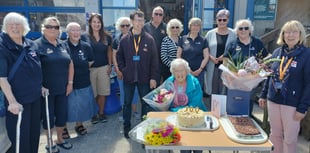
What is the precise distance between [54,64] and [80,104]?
851 millimetres

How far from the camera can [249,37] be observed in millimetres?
3537

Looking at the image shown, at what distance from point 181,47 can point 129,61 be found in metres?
0.82

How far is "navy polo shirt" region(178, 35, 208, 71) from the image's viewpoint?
13.0 ft

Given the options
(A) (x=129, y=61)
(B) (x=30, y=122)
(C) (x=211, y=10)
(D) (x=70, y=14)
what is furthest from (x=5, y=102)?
(C) (x=211, y=10)

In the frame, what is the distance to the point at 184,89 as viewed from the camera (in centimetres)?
305

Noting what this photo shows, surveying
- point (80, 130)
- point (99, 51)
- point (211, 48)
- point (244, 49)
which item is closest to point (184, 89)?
point (244, 49)

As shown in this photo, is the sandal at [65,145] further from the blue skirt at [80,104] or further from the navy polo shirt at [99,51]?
the navy polo shirt at [99,51]

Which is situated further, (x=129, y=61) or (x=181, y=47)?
(x=181, y=47)

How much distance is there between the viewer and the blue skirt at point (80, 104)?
12.8ft

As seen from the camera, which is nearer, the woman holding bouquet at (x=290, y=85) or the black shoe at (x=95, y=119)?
the woman holding bouquet at (x=290, y=85)

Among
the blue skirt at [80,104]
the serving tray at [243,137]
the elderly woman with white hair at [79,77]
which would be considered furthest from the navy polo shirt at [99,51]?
the serving tray at [243,137]

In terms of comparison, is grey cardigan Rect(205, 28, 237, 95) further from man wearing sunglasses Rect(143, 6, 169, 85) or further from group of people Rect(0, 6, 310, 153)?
man wearing sunglasses Rect(143, 6, 169, 85)

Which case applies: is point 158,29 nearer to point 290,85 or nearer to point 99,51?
point 99,51

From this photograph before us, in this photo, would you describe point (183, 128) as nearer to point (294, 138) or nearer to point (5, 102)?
point (294, 138)
